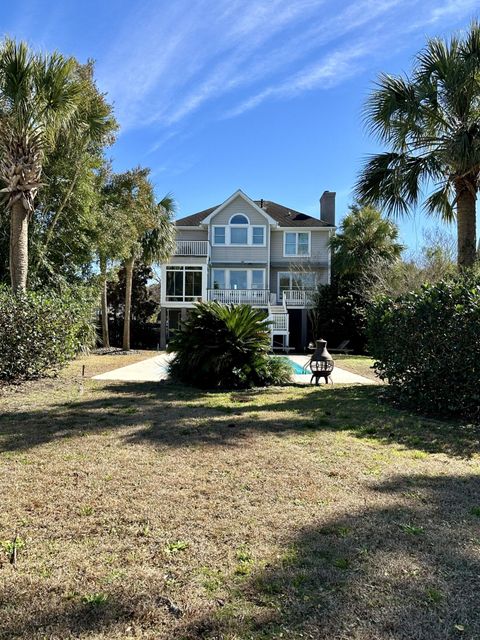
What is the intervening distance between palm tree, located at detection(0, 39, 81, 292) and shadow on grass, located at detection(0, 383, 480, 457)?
4.20 meters

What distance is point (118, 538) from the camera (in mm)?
2965

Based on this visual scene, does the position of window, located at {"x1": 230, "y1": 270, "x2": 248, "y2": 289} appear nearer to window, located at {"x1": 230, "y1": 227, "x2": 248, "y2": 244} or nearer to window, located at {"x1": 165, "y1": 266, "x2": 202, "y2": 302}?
window, located at {"x1": 230, "y1": 227, "x2": 248, "y2": 244}

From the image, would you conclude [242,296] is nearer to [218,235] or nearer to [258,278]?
[258,278]

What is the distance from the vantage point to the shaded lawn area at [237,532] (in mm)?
2205

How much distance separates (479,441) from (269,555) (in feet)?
13.1

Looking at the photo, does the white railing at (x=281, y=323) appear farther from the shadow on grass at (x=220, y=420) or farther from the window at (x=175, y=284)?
the shadow on grass at (x=220, y=420)

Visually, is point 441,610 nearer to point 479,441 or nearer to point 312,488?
point 312,488

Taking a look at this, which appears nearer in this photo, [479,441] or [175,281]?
[479,441]

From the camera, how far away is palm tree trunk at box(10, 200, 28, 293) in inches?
419

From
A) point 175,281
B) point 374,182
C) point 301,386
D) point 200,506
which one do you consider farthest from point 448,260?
point 200,506

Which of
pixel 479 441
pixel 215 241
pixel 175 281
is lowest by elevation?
pixel 479 441

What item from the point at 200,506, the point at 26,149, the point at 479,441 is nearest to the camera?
the point at 200,506

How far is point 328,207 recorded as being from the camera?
31781 millimetres

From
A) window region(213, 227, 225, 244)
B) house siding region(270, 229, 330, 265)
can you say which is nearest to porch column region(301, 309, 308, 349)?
house siding region(270, 229, 330, 265)
